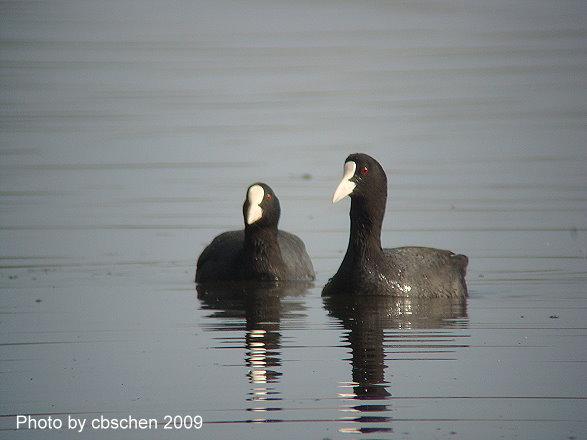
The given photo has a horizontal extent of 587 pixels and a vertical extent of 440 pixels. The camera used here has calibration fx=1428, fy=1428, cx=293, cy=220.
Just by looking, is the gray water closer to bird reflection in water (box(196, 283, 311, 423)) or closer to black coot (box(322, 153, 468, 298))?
bird reflection in water (box(196, 283, 311, 423))

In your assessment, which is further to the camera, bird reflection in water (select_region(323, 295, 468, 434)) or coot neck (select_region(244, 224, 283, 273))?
coot neck (select_region(244, 224, 283, 273))

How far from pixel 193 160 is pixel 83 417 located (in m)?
14.1

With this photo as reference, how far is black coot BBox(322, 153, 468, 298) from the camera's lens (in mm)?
12094

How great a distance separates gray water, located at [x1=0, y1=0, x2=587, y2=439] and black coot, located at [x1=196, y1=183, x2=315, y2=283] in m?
0.31

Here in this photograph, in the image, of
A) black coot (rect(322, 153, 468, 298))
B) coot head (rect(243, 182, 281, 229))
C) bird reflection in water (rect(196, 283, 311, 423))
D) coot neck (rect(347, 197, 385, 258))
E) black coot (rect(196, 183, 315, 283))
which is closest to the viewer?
bird reflection in water (rect(196, 283, 311, 423))

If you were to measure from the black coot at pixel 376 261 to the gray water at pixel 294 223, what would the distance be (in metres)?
0.35

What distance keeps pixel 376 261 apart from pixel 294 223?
4.53 m

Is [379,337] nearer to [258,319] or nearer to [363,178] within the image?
[258,319]

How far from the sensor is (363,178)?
12.4 metres

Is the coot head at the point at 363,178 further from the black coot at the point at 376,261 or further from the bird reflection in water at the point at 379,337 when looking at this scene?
the bird reflection in water at the point at 379,337

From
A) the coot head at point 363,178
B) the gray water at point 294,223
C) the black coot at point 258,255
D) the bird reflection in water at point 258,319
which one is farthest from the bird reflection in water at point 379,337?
the black coot at point 258,255

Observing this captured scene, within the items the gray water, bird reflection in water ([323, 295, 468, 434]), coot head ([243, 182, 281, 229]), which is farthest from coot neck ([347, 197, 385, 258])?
coot head ([243, 182, 281, 229])

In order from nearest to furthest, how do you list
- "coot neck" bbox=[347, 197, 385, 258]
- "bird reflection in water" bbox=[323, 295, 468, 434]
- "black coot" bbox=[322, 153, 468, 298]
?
"bird reflection in water" bbox=[323, 295, 468, 434]
"black coot" bbox=[322, 153, 468, 298]
"coot neck" bbox=[347, 197, 385, 258]

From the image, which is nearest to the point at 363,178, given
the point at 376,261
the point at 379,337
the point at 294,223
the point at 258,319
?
the point at 376,261
